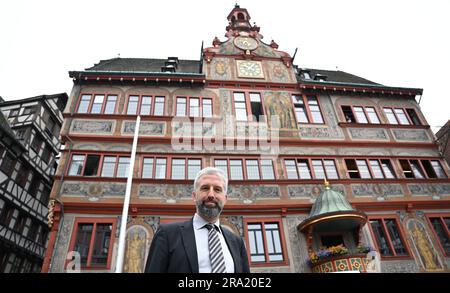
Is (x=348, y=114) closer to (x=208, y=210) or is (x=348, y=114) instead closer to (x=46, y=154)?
(x=208, y=210)

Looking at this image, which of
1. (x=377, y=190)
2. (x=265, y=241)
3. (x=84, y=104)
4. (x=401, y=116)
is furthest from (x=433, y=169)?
(x=84, y=104)

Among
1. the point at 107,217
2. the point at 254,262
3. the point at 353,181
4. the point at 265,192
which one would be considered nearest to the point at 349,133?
the point at 353,181

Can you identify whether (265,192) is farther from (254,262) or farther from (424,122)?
Result: (424,122)

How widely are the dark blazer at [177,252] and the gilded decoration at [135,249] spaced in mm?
9304

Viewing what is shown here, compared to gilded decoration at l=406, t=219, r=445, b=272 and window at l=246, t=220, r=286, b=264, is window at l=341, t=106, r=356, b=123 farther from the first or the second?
window at l=246, t=220, r=286, b=264

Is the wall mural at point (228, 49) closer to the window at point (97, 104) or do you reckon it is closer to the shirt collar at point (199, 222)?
the window at point (97, 104)

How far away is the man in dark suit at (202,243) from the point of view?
2178 millimetres

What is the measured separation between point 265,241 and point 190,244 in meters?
10.2

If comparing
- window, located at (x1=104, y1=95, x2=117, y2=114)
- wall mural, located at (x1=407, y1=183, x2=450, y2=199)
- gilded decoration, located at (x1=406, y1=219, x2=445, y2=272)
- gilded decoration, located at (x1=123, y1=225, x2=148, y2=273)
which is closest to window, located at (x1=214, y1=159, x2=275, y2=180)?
gilded decoration, located at (x1=123, y1=225, x2=148, y2=273)

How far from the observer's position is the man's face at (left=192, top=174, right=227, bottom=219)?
101 inches

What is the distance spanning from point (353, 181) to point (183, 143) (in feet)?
27.5

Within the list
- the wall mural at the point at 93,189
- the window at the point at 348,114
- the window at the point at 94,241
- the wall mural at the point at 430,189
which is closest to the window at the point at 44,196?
the wall mural at the point at 93,189

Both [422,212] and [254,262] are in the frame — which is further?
[422,212]

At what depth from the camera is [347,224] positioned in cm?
1209
